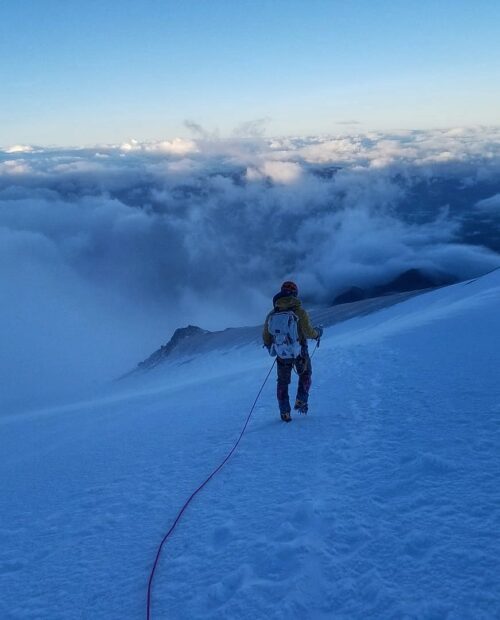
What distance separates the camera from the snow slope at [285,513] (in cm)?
351

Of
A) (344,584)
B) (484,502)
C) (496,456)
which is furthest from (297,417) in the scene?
(344,584)

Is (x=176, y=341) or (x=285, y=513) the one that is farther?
(x=176, y=341)

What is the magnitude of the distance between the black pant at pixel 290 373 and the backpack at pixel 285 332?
0.16m

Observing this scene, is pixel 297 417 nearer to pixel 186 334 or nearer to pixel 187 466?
pixel 187 466

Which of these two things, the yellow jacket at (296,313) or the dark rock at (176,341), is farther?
the dark rock at (176,341)

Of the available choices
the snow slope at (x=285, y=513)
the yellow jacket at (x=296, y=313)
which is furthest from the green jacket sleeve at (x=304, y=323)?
the snow slope at (x=285, y=513)

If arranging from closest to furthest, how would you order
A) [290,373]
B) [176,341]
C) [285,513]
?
[285,513] → [290,373] → [176,341]

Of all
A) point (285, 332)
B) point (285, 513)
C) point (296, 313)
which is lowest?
point (285, 513)

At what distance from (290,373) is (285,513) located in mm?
3275

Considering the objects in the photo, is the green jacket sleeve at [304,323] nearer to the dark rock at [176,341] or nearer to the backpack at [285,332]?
the backpack at [285,332]

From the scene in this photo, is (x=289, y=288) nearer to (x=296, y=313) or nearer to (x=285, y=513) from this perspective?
(x=296, y=313)

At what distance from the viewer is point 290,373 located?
7742mm

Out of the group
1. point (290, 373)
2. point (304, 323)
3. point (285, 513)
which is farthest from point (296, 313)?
Answer: point (285, 513)

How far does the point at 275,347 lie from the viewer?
752cm
